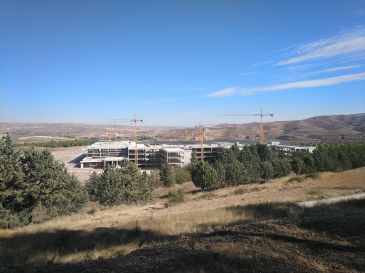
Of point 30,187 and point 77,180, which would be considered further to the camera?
point 77,180

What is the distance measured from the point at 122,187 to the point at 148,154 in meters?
83.1

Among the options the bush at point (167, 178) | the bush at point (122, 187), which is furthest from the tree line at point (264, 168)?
the bush at point (122, 187)

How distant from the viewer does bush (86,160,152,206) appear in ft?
121

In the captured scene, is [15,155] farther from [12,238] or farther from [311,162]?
[311,162]

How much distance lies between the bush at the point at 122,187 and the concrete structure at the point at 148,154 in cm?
6089

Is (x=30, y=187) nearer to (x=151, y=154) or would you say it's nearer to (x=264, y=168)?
(x=264, y=168)

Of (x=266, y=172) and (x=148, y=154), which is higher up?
(x=266, y=172)

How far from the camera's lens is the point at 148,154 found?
400 feet

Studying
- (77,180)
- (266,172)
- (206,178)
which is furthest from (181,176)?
(77,180)

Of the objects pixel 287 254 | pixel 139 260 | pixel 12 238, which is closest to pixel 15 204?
pixel 12 238

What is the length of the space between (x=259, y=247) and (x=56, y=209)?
935 inches

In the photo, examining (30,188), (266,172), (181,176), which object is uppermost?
(30,188)

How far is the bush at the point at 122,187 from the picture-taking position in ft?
121

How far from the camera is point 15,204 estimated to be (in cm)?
2550
